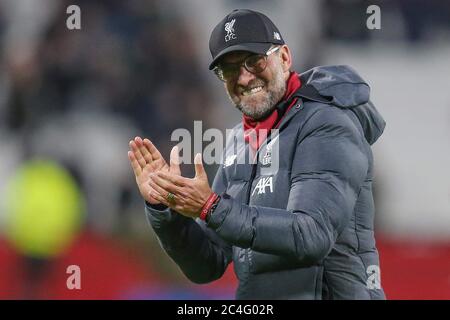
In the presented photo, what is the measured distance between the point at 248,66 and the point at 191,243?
1.68 feet

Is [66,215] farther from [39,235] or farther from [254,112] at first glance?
[254,112]

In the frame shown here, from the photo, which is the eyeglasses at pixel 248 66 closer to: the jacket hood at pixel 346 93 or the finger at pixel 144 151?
the jacket hood at pixel 346 93

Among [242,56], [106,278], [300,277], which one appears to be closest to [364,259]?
[300,277]

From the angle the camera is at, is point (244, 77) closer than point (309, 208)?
No

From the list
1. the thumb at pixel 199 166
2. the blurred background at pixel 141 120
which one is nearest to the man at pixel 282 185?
the thumb at pixel 199 166

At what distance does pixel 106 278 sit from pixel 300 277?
97.4 inches

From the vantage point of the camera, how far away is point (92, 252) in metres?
4.61

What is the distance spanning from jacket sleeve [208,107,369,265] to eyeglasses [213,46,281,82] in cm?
20

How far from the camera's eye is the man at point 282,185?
2145mm

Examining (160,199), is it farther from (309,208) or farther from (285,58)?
(285,58)

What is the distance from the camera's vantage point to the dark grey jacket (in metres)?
2.14

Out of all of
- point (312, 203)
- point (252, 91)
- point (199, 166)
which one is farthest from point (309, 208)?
point (252, 91)

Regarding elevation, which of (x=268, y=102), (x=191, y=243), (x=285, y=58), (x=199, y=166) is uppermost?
(x=285, y=58)

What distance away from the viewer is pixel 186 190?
213 cm
